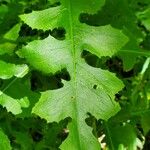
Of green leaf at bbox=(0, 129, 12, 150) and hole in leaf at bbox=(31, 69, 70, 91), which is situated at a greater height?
green leaf at bbox=(0, 129, 12, 150)

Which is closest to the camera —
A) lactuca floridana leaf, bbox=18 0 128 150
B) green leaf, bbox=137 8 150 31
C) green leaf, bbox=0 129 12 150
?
lactuca floridana leaf, bbox=18 0 128 150

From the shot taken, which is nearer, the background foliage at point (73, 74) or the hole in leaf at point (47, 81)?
the background foliage at point (73, 74)

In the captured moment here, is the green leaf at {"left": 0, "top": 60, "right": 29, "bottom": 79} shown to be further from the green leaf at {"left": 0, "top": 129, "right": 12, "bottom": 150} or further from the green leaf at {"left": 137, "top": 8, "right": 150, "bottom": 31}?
the green leaf at {"left": 137, "top": 8, "right": 150, "bottom": 31}

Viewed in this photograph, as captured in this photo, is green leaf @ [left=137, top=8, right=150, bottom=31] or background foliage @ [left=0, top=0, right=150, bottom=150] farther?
green leaf @ [left=137, top=8, right=150, bottom=31]

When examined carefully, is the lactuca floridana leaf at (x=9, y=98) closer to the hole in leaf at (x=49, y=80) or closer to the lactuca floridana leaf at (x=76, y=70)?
the lactuca floridana leaf at (x=76, y=70)

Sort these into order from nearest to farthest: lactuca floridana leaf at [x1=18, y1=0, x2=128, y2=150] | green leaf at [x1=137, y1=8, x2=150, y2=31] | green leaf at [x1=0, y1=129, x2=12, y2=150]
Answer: lactuca floridana leaf at [x1=18, y1=0, x2=128, y2=150]
green leaf at [x1=0, y1=129, x2=12, y2=150]
green leaf at [x1=137, y1=8, x2=150, y2=31]

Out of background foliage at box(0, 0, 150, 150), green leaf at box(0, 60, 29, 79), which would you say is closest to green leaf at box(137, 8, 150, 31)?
background foliage at box(0, 0, 150, 150)

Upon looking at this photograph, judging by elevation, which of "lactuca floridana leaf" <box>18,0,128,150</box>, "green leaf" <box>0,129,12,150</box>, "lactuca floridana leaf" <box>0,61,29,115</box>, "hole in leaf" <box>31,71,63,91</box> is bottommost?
"hole in leaf" <box>31,71,63,91</box>

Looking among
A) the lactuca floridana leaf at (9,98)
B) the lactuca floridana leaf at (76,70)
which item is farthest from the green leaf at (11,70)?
the lactuca floridana leaf at (76,70)

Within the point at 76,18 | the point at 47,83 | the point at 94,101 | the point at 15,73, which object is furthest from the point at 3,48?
the point at 94,101
